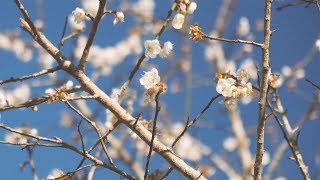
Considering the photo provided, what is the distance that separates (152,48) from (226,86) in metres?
0.55

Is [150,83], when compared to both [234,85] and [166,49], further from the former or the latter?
[234,85]

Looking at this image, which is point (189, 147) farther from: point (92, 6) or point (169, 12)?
point (169, 12)

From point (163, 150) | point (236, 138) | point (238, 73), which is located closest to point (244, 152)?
point (236, 138)

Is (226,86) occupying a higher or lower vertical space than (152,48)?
lower

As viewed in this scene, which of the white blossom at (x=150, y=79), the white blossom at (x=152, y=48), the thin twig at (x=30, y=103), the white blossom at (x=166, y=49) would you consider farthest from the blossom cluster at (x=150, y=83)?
the thin twig at (x=30, y=103)

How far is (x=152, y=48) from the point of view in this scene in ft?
9.05

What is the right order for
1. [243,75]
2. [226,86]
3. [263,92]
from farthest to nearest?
[243,75] → [226,86] → [263,92]

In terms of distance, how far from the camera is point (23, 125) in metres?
4.33

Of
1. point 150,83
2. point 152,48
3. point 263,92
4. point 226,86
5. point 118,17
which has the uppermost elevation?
point 118,17

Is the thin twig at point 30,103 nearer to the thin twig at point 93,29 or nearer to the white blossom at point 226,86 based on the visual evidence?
the thin twig at point 93,29

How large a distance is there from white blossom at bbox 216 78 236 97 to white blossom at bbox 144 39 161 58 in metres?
0.49

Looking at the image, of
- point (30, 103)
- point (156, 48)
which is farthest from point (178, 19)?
point (30, 103)

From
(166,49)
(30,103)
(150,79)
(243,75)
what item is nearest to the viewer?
(30,103)

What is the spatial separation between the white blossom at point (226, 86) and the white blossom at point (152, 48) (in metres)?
0.49
